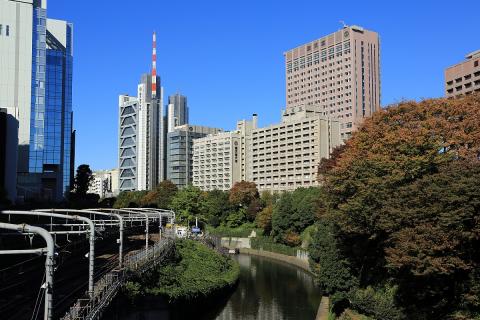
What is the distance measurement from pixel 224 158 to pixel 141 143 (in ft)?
115

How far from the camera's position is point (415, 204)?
2498 centimetres

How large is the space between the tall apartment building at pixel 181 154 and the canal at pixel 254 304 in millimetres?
103755

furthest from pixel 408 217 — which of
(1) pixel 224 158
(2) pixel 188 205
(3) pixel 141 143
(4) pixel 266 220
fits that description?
(3) pixel 141 143

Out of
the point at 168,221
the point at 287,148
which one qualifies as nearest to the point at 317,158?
the point at 287,148

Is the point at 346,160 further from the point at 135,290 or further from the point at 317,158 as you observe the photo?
the point at 317,158

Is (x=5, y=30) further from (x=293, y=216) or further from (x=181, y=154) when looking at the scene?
(x=181, y=154)

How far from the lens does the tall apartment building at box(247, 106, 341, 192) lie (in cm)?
11775

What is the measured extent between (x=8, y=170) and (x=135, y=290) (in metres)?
36.7

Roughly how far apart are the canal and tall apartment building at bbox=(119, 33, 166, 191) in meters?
112

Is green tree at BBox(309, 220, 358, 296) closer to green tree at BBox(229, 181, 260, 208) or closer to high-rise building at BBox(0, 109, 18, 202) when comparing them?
high-rise building at BBox(0, 109, 18, 202)

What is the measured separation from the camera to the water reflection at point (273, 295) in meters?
38.7

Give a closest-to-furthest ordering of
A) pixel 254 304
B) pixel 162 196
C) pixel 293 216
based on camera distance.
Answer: pixel 254 304 → pixel 293 216 → pixel 162 196

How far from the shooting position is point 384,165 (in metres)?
30.3

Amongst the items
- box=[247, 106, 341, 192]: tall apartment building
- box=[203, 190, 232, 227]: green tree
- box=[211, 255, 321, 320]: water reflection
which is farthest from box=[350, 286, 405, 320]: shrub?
box=[247, 106, 341, 192]: tall apartment building
